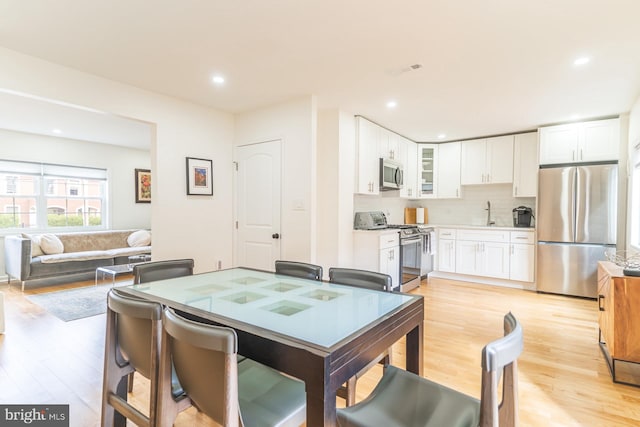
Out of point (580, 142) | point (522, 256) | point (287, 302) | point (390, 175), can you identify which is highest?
point (580, 142)

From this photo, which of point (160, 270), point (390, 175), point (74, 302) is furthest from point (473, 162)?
point (74, 302)

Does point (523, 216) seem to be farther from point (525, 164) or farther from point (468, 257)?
point (468, 257)

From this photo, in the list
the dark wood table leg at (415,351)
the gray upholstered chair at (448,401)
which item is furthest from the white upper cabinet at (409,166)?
the gray upholstered chair at (448,401)

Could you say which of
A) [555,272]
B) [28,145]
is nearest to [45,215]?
[28,145]

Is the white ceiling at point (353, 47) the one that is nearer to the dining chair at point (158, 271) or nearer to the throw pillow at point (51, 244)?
the dining chair at point (158, 271)

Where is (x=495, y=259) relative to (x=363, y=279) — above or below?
below

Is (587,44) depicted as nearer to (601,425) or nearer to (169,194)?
(601,425)

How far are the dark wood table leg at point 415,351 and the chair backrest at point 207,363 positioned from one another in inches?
35.9

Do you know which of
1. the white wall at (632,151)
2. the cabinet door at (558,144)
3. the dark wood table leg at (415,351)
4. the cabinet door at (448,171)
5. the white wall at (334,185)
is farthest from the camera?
the cabinet door at (448,171)

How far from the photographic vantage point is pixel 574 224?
425cm

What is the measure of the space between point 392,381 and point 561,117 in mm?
4445

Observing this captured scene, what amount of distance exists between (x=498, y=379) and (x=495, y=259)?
4.57 m

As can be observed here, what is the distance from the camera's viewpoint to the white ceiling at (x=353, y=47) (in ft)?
6.62

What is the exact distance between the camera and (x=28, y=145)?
5430 mm
